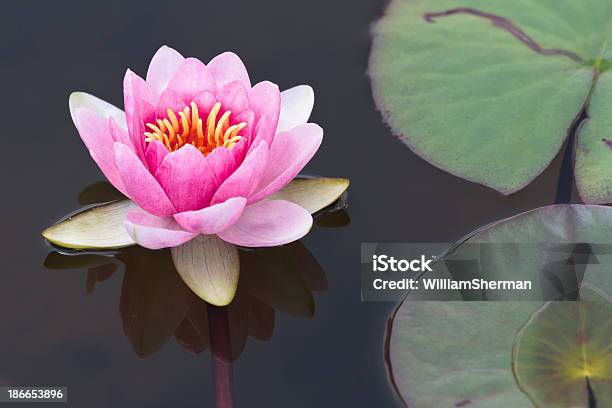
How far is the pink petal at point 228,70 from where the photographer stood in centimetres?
182

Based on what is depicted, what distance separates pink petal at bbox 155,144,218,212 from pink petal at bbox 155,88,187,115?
18 centimetres

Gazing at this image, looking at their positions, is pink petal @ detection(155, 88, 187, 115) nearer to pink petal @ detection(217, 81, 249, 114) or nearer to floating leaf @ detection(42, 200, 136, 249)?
pink petal @ detection(217, 81, 249, 114)

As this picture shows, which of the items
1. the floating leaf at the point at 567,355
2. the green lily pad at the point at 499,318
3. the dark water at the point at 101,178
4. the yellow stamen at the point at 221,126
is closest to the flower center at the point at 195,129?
the yellow stamen at the point at 221,126

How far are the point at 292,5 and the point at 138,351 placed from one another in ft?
3.62

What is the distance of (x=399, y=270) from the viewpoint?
1.85 meters

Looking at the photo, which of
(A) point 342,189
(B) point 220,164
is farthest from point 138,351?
(A) point 342,189

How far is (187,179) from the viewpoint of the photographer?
62.7 inches

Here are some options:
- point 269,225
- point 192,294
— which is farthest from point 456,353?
point 192,294

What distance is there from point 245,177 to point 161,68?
39 cm

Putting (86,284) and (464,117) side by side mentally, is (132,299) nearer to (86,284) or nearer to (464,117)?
(86,284)

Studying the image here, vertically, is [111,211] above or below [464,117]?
below

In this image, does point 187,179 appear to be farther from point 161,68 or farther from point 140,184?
point 161,68

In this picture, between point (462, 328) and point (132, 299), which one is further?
point (132, 299)

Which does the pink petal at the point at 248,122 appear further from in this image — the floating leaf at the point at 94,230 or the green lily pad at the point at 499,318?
the green lily pad at the point at 499,318
